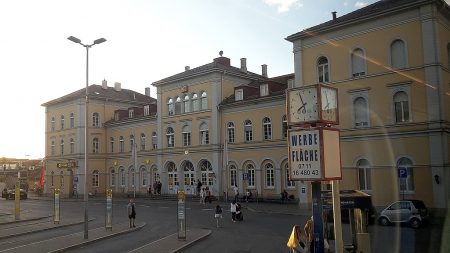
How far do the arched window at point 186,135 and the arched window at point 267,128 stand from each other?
11.1 metres

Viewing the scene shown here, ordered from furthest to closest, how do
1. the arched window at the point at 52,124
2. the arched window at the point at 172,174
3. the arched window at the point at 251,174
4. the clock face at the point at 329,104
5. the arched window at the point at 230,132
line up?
the arched window at the point at 52,124, the arched window at the point at 172,174, the arched window at the point at 230,132, the arched window at the point at 251,174, the clock face at the point at 329,104

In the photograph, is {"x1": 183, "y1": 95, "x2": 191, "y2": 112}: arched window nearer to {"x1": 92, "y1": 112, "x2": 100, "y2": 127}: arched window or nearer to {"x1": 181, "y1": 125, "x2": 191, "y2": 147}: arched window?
{"x1": 181, "y1": 125, "x2": 191, "y2": 147}: arched window

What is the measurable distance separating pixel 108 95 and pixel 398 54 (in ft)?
157

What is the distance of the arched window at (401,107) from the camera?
33.4 metres

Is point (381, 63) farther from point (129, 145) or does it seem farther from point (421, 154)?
point (129, 145)

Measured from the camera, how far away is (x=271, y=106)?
45750 millimetres

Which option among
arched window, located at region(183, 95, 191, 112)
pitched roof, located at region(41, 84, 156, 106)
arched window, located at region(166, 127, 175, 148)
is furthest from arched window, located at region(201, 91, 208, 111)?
pitched roof, located at region(41, 84, 156, 106)

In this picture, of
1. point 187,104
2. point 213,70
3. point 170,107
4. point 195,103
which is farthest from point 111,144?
point 213,70

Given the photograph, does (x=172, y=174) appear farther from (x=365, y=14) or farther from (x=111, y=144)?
(x=365, y=14)

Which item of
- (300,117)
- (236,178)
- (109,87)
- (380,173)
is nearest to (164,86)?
(236,178)

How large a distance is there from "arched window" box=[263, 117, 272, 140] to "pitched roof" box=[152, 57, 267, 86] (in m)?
8.80

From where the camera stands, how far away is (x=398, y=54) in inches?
1342

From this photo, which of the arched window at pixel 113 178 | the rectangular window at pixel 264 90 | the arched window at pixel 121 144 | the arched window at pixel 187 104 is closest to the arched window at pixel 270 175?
the rectangular window at pixel 264 90

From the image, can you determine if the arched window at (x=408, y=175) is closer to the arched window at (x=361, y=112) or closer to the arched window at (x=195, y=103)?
the arched window at (x=361, y=112)
